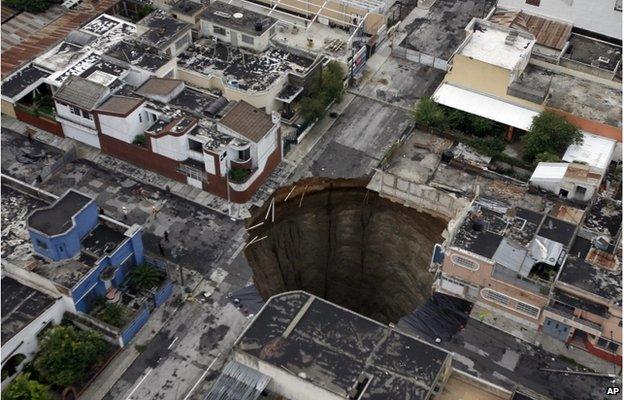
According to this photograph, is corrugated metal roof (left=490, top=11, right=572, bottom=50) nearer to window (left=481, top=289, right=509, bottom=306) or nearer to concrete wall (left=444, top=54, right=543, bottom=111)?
concrete wall (left=444, top=54, right=543, bottom=111)

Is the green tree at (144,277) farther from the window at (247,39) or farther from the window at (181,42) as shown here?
the window at (247,39)

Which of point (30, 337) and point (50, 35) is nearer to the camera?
point (30, 337)

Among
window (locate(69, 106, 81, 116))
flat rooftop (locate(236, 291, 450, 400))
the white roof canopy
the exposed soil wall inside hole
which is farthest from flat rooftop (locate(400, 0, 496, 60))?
flat rooftop (locate(236, 291, 450, 400))

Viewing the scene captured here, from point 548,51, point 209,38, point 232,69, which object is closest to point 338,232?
point 232,69

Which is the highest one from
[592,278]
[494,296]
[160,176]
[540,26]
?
[540,26]

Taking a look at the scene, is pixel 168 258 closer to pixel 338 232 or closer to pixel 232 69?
pixel 338 232

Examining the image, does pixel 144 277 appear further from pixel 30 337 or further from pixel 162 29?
pixel 162 29

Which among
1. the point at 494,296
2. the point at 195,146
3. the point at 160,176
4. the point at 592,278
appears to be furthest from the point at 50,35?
the point at 592,278
